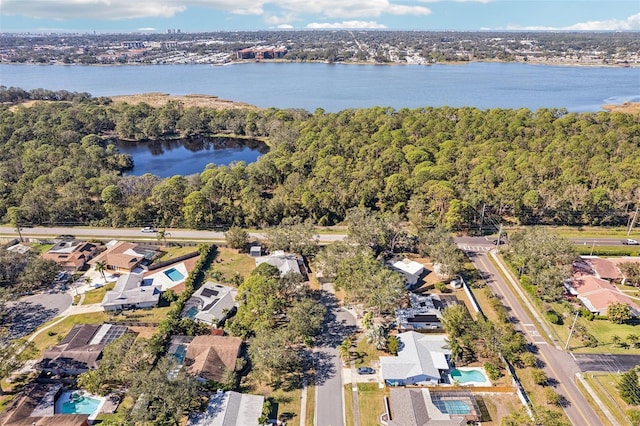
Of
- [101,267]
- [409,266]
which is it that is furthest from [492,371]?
[101,267]

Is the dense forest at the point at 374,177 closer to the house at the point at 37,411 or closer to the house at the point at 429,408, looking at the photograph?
the house at the point at 429,408

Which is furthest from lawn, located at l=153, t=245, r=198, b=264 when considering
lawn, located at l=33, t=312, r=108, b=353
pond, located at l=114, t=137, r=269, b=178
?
pond, located at l=114, t=137, r=269, b=178

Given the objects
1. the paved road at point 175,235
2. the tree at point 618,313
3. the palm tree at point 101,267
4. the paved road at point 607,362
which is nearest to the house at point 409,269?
the paved road at point 175,235

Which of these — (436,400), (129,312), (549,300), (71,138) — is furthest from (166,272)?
(71,138)

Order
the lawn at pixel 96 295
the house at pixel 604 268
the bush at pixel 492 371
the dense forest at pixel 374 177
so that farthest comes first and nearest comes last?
the dense forest at pixel 374 177 < the house at pixel 604 268 < the lawn at pixel 96 295 < the bush at pixel 492 371

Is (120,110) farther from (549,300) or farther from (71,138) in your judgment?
(549,300)

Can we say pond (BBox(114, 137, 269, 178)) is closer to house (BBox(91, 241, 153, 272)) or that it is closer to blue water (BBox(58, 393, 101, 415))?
house (BBox(91, 241, 153, 272))
